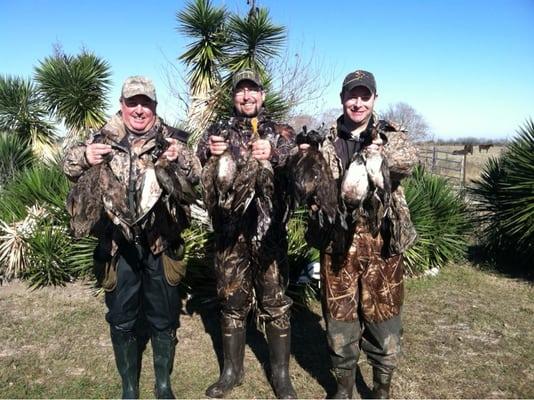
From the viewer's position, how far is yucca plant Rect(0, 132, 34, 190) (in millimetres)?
9953

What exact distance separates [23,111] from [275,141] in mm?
10776

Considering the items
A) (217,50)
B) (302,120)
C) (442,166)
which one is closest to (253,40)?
(217,50)

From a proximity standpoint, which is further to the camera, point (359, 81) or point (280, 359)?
point (280, 359)

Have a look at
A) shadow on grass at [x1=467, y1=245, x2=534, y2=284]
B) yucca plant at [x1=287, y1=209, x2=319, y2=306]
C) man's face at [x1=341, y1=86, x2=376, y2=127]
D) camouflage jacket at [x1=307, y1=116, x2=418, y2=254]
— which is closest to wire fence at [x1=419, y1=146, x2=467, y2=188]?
shadow on grass at [x1=467, y1=245, x2=534, y2=284]

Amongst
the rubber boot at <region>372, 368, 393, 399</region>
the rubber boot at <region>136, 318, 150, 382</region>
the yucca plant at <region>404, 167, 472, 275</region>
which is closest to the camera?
the rubber boot at <region>372, 368, 393, 399</region>

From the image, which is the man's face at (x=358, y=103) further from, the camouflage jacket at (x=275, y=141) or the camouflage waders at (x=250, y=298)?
the camouflage waders at (x=250, y=298)

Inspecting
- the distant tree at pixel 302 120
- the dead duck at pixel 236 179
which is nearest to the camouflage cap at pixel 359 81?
the dead duck at pixel 236 179

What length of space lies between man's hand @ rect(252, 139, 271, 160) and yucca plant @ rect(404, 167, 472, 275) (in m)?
4.63

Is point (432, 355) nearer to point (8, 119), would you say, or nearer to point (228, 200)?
point (228, 200)

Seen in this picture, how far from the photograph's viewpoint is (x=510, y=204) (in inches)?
304

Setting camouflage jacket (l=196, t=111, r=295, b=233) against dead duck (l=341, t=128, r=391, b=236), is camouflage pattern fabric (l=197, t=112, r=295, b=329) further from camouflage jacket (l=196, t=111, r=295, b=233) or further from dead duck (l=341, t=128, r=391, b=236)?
dead duck (l=341, t=128, r=391, b=236)

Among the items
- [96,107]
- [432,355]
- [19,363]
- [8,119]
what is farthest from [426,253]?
[8,119]

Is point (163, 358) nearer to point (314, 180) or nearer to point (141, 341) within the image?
point (141, 341)

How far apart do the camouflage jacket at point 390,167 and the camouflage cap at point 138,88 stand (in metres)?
1.41
